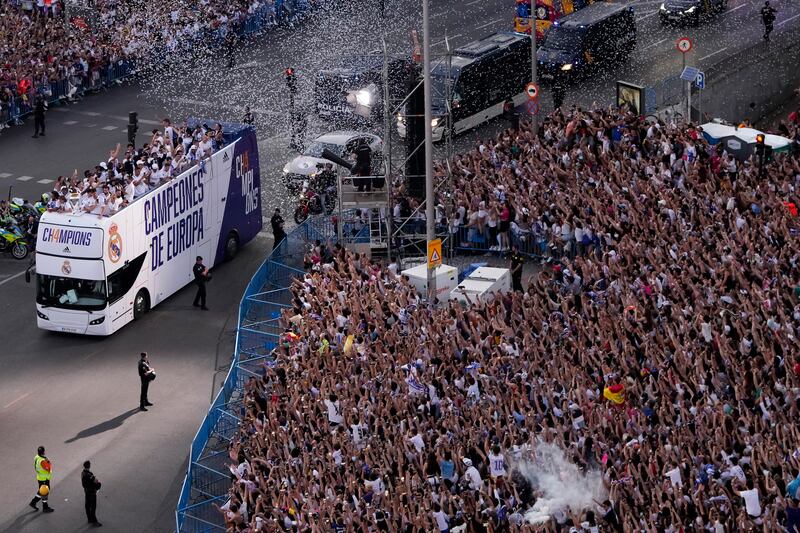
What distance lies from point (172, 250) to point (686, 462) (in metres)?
19.0

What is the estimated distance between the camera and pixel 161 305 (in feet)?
131

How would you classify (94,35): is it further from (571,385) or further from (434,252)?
(571,385)

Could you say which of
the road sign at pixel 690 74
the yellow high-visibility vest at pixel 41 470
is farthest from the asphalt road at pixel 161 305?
the road sign at pixel 690 74

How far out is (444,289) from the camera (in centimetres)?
3581

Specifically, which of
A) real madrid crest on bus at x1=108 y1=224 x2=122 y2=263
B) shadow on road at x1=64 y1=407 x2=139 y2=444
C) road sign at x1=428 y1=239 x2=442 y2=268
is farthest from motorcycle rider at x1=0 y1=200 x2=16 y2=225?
road sign at x1=428 y1=239 x2=442 y2=268

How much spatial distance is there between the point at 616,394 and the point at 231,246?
18037mm

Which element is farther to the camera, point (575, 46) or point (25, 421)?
point (575, 46)

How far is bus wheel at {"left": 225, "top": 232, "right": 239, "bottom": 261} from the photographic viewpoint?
42.7 m

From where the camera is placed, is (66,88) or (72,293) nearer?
(72,293)

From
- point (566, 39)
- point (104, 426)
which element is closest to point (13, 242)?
point (104, 426)

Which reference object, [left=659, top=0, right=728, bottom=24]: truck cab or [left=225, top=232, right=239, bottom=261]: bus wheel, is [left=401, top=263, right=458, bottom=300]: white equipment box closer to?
[left=225, top=232, right=239, bottom=261]: bus wheel

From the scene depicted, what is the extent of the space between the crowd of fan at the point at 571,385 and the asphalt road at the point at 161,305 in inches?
115

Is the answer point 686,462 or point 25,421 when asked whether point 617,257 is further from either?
point 25,421

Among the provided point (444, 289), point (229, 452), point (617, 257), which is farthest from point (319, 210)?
point (229, 452)
